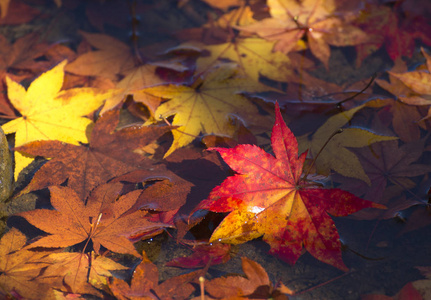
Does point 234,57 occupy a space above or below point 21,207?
above

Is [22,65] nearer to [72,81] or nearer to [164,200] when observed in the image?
[72,81]

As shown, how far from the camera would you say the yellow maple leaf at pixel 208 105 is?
148cm

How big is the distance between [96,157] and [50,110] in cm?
36

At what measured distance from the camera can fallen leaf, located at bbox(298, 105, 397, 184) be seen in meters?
1.33

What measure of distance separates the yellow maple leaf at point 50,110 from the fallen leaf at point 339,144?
0.93m

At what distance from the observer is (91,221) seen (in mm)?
1205

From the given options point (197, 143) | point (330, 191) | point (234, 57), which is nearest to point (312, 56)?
point (234, 57)

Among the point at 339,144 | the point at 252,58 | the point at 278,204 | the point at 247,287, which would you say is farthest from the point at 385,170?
the point at 252,58

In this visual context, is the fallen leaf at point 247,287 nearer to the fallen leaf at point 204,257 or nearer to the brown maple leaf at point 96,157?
the fallen leaf at point 204,257

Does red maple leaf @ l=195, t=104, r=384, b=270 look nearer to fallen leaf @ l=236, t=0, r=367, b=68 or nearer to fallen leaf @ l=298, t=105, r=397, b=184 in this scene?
fallen leaf @ l=298, t=105, r=397, b=184

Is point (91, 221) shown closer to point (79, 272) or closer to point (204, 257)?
point (79, 272)

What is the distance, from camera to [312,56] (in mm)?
1849

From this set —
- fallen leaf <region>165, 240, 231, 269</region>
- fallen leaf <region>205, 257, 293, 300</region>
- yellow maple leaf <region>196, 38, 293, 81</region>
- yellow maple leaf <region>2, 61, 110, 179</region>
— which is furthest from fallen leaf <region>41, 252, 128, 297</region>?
yellow maple leaf <region>196, 38, 293, 81</region>

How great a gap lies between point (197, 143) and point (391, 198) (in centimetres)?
76
